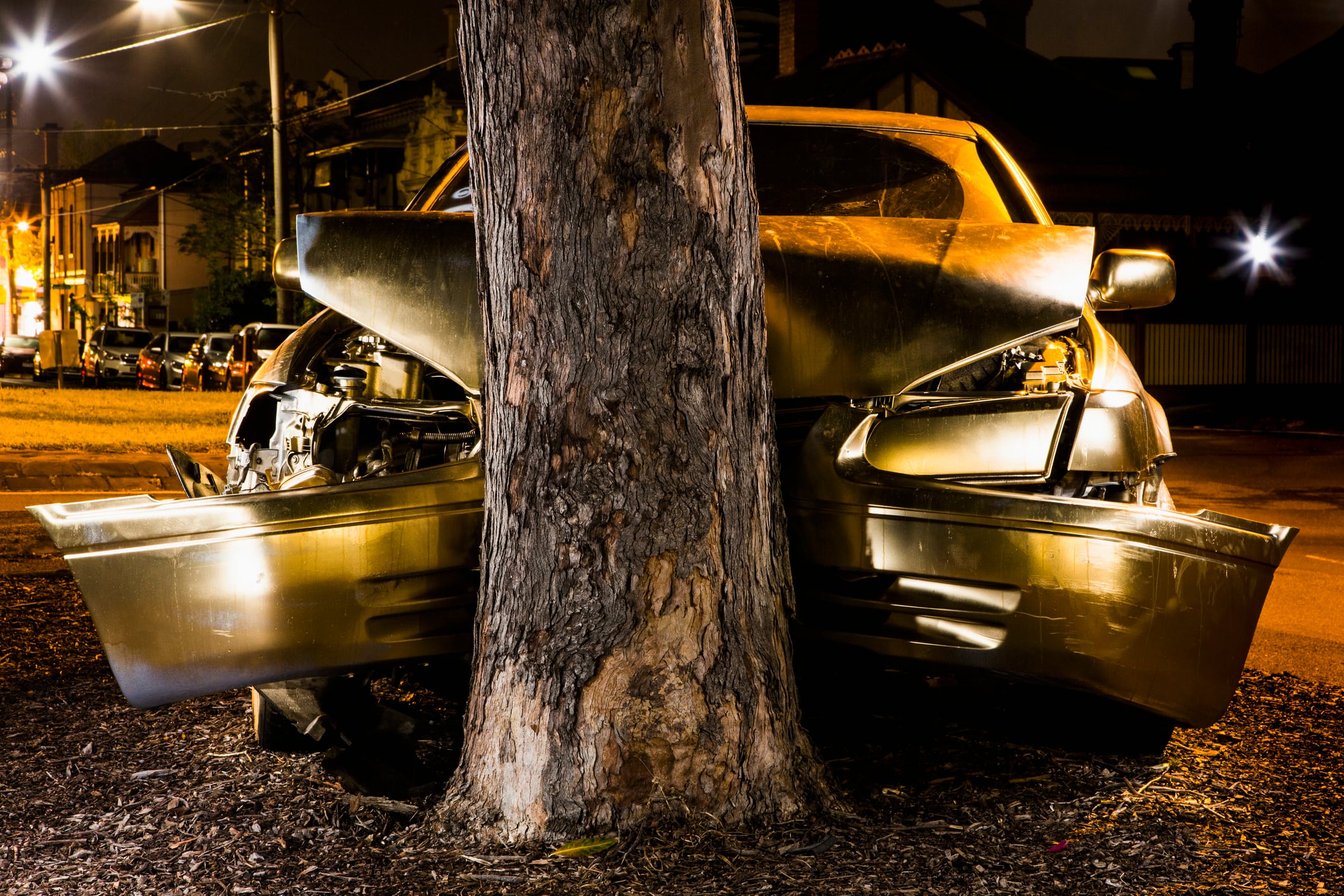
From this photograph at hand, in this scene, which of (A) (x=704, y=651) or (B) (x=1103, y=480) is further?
(B) (x=1103, y=480)

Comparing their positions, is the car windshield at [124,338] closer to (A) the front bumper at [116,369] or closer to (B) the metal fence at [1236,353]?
(A) the front bumper at [116,369]

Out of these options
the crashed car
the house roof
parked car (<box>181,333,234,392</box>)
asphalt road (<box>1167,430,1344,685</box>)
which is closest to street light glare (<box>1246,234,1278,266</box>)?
asphalt road (<box>1167,430,1344,685</box>)

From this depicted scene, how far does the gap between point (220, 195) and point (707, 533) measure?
4602 centimetres

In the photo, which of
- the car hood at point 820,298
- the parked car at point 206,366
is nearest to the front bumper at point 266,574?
the car hood at point 820,298

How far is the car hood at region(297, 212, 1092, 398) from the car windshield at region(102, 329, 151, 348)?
112 ft

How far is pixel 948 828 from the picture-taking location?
10.5ft

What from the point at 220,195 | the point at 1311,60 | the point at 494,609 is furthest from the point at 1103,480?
the point at 220,195

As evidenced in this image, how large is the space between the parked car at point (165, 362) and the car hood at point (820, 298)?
2704cm

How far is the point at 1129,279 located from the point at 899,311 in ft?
3.96

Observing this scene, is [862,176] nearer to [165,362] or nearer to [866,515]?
[866,515]

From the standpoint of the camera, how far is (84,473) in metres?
11.1

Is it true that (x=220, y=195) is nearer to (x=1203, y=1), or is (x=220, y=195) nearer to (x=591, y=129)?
(x=1203, y=1)

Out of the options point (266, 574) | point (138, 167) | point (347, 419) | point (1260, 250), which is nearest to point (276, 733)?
point (266, 574)

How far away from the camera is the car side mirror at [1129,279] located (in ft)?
14.1
